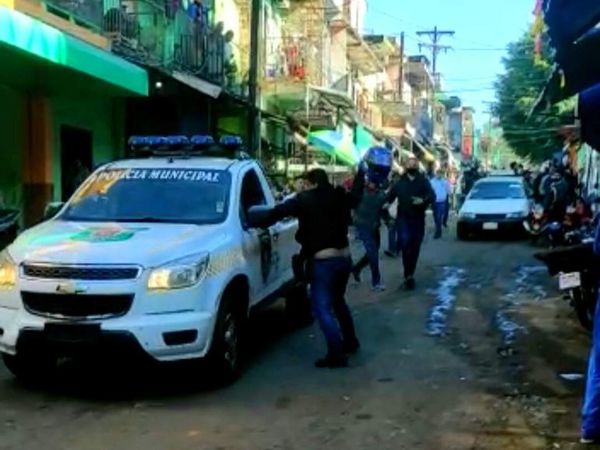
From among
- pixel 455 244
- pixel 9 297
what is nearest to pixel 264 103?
pixel 455 244

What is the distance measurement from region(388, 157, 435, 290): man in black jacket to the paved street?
267 centimetres

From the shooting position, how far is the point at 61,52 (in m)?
12.2

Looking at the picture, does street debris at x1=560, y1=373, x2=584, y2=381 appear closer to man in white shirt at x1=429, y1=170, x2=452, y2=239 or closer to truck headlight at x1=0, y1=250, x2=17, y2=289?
truck headlight at x1=0, y1=250, x2=17, y2=289

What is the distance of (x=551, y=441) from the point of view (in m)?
6.08

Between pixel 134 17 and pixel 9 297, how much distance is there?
36.6ft

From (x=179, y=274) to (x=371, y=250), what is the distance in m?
6.66

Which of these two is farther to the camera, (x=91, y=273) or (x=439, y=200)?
(x=439, y=200)

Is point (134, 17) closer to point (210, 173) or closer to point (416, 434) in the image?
point (210, 173)

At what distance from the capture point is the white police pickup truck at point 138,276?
6816mm

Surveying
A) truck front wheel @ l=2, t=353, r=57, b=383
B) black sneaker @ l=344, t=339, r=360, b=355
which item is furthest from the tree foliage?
truck front wheel @ l=2, t=353, r=57, b=383

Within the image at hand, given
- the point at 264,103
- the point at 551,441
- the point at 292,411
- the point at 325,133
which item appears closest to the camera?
the point at 551,441

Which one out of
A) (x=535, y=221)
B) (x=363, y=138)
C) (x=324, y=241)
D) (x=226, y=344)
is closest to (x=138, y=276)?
(x=226, y=344)

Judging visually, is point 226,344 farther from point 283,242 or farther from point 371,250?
point 371,250

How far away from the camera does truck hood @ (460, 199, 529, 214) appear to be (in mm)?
23000
